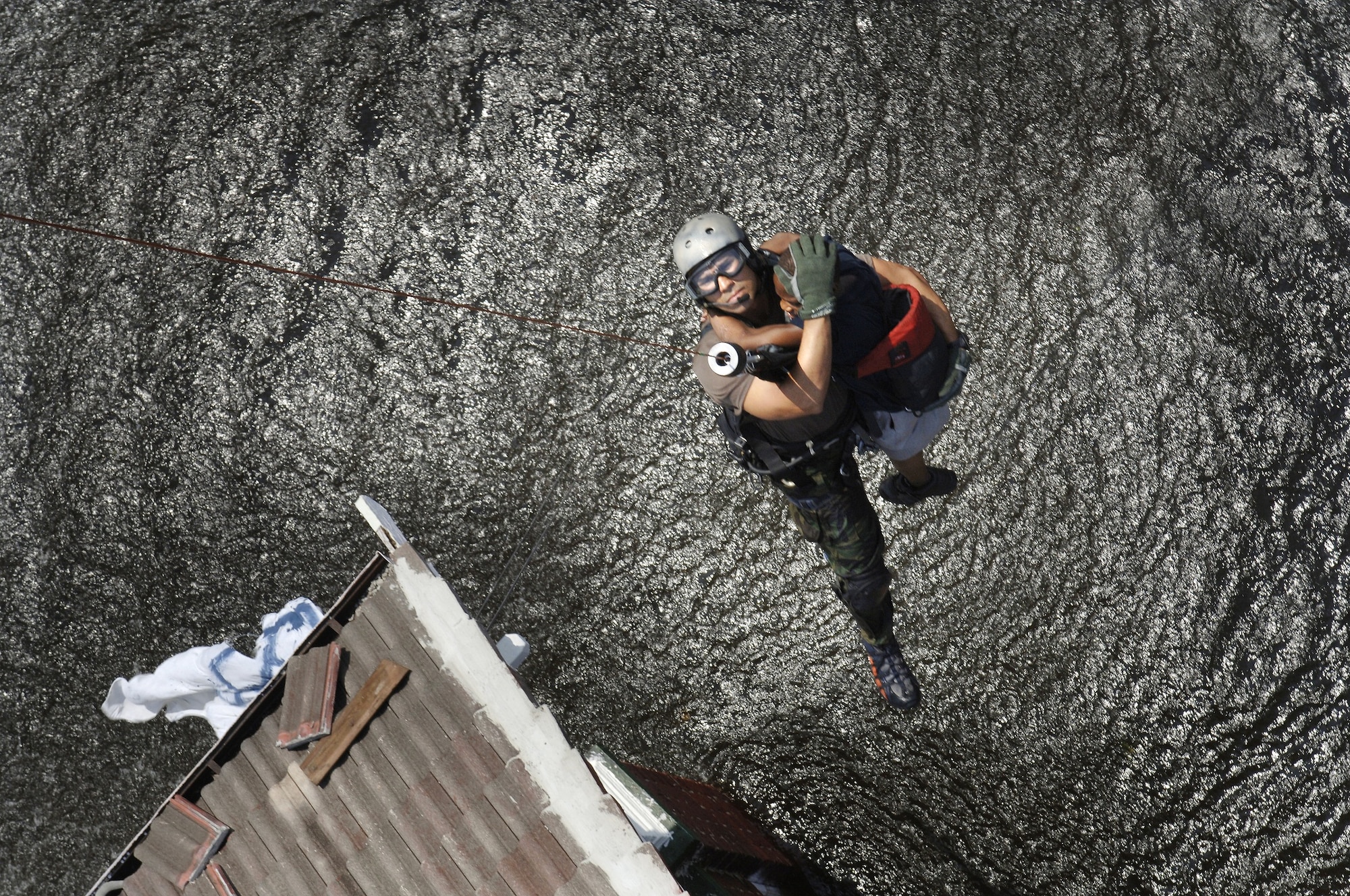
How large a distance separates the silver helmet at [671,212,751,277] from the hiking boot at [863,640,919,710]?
3419 mm

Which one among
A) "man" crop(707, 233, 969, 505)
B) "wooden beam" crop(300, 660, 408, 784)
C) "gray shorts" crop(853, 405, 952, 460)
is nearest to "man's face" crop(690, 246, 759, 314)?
"man" crop(707, 233, 969, 505)

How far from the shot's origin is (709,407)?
7914 mm

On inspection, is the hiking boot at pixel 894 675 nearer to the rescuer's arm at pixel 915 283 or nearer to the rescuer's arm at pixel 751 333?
the rescuer's arm at pixel 915 283

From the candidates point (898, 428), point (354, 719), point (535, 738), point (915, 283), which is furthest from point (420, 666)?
point (915, 283)

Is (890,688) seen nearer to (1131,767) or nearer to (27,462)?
(1131,767)

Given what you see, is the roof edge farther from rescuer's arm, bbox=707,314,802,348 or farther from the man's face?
the man's face

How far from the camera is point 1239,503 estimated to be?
708 centimetres

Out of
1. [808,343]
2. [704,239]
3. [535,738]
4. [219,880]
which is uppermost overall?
[704,239]

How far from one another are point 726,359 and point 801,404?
19.1 inches

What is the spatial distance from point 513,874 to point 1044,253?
20.2 ft

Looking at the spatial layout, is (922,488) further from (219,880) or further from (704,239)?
(219,880)

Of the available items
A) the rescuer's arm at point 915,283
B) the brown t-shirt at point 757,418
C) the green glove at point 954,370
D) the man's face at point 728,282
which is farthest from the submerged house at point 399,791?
the rescuer's arm at point 915,283

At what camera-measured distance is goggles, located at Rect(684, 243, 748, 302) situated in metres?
4.37

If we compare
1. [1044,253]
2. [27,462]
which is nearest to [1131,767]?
[1044,253]
